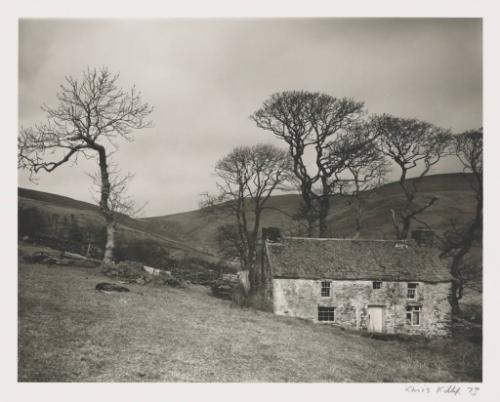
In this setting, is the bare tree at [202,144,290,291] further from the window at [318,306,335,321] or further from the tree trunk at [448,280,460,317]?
the tree trunk at [448,280,460,317]

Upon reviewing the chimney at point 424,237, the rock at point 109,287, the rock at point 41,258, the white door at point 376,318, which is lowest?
the white door at point 376,318

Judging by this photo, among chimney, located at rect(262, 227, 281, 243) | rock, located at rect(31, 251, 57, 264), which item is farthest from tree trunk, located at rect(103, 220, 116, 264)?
chimney, located at rect(262, 227, 281, 243)

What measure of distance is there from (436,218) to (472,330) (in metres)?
14.4

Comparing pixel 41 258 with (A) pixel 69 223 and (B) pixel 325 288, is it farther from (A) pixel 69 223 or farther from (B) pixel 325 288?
→ (B) pixel 325 288

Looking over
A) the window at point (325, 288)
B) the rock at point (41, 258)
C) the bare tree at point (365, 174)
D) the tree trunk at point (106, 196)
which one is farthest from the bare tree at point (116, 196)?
the bare tree at point (365, 174)

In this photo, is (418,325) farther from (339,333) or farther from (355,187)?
(355,187)

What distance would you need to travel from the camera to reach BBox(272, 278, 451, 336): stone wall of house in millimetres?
22891

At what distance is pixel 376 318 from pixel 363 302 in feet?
4.39

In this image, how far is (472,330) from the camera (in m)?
23.3

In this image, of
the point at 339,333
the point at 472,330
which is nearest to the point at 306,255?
the point at 339,333

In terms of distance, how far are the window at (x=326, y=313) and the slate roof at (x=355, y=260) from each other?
73.3 inches

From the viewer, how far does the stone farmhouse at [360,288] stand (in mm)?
23016

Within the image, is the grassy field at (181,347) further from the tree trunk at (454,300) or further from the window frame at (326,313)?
the tree trunk at (454,300)

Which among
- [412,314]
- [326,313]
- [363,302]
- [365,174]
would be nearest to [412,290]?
[412,314]
